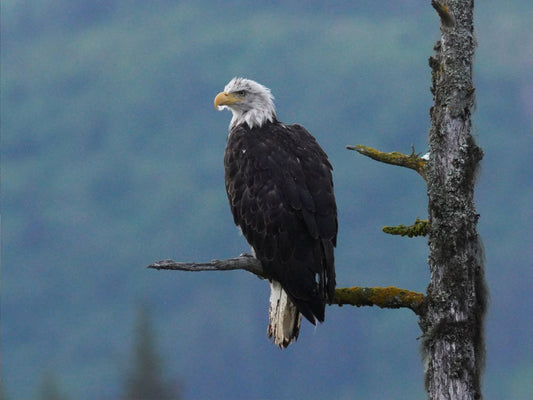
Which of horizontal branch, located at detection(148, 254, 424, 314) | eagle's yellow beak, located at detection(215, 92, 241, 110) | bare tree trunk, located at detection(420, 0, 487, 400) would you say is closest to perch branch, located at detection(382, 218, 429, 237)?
bare tree trunk, located at detection(420, 0, 487, 400)

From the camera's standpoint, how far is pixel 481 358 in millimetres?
8320

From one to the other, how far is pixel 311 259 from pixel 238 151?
1660 mm

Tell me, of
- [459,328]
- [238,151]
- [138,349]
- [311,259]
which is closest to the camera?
[459,328]

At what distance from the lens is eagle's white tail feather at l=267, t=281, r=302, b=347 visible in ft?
30.8

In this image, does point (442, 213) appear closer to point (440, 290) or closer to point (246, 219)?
point (440, 290)

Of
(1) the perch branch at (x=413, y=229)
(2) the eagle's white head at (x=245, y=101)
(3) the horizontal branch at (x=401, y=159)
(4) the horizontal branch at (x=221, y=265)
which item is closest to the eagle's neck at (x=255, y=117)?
(2) the eagle's white head at (x=245, y=101)

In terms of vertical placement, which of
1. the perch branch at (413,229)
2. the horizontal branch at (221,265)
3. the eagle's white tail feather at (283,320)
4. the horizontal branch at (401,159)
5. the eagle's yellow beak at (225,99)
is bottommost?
the eagle's white tail feather at (283,320)

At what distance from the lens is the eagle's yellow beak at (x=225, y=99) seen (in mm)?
11125

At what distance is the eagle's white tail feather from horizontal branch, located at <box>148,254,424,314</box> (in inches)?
23.6

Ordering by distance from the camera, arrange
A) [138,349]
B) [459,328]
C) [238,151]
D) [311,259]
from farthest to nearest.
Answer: [138,349], [238,151], [311,259], [459,328]

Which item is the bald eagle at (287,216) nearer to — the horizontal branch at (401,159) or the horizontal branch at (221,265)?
the horizontal branch at (221,265)

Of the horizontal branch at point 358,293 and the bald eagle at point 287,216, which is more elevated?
the bald eagle at point 287,216

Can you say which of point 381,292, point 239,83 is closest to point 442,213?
point 381,292

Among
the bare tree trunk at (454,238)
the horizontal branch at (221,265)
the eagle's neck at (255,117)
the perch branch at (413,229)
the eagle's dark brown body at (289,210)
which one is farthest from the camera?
the eagle's neck at (255,117)
